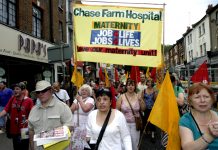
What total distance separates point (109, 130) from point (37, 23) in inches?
706

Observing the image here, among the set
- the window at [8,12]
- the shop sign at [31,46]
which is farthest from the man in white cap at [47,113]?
the shop sign at [31,46]

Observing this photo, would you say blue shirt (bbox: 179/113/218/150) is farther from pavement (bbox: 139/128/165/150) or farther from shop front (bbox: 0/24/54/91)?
shop front (bbox: 0/24/54/91)

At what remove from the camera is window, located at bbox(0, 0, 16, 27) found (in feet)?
52.1

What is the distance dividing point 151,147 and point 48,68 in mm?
15397

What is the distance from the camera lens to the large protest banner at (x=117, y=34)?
20.7 ft

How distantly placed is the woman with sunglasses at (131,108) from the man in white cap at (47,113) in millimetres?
2123

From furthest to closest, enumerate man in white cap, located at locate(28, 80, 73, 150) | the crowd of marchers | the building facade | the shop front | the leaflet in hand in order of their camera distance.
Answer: the building facade, the shop front, man in white cap, located at locate(28, 80, 73, 150), the leaflet in hand, the crowd of marchers

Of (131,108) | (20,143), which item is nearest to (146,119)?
(131,108)

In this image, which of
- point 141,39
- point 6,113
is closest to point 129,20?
point 141,39

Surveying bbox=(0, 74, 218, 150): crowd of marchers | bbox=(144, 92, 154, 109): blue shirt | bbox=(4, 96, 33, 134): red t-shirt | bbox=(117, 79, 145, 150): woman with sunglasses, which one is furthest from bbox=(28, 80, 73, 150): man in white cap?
bbox=(144, 92, 154, 109): blue shirt

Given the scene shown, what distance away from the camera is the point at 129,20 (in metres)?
6.43

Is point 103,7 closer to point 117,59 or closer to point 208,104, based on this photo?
point 117,59

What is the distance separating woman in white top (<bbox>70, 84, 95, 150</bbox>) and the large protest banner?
68cm

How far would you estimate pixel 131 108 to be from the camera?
666 centimetres
